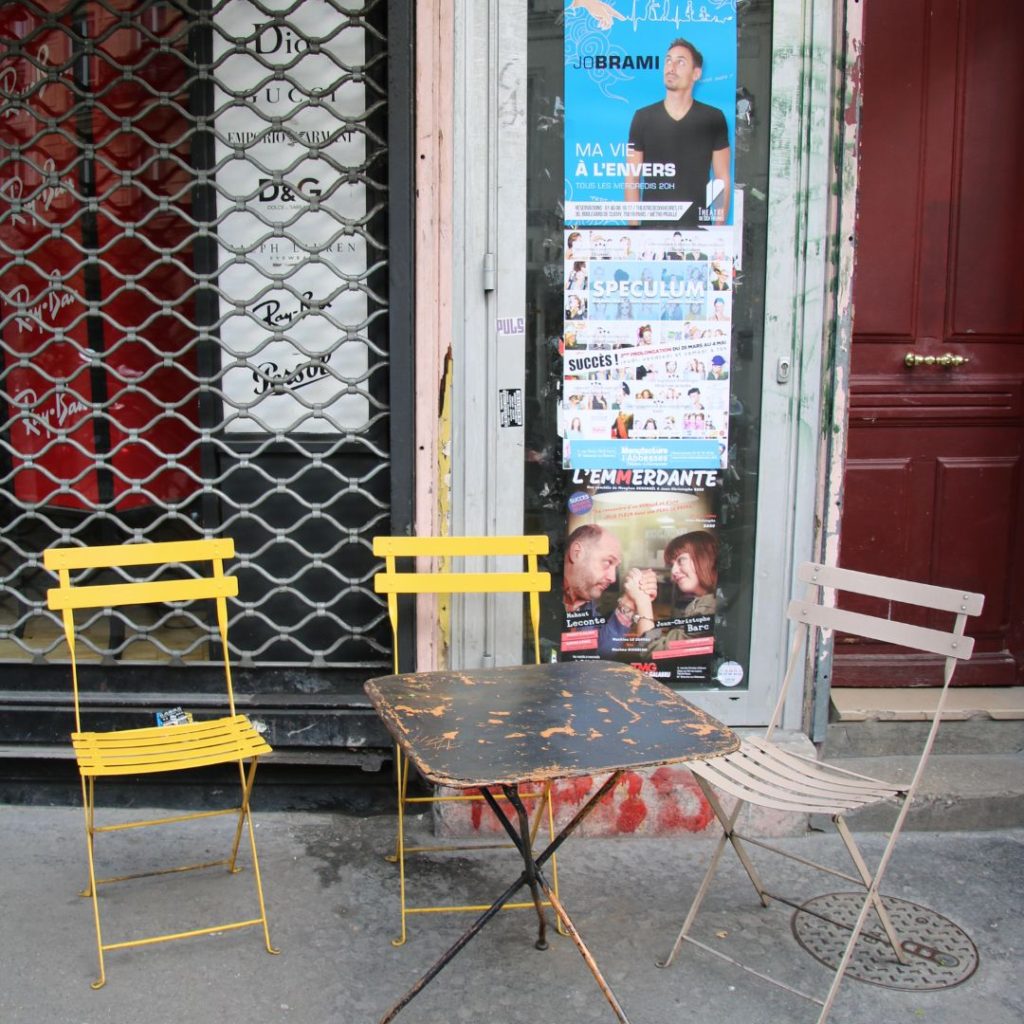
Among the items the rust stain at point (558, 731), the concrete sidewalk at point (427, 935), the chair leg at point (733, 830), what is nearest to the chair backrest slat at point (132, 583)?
the concrete sidewalk at point (427, 935)

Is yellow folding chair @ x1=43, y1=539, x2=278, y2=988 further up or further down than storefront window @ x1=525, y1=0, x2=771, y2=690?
further down

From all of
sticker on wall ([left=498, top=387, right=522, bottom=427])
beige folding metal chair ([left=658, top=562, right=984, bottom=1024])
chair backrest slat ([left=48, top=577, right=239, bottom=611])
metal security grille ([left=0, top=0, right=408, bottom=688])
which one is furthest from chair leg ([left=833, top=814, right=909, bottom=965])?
chair backrest slat ([left=48, top=577, right=239, bottom=611])

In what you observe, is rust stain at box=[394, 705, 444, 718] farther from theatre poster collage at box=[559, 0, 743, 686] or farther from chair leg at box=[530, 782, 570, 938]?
theatre poster collage at box=[559, 0, 743, 686]

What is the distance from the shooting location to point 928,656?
15.3 ft

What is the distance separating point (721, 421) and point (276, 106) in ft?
6.82

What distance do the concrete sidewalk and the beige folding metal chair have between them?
15cm

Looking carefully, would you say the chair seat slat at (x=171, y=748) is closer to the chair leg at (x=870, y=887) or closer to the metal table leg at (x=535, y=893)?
the metal table leg at (x=535, y=893)

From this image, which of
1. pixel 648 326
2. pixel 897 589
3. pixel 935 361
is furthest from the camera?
pixel 935 361

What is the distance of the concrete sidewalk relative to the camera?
3.01m

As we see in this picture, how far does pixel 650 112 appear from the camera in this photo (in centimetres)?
397

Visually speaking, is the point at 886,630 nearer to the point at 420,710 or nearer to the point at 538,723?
the point at 538,723

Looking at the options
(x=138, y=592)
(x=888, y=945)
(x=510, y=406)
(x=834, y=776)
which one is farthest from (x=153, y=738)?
(x=888, y=945)

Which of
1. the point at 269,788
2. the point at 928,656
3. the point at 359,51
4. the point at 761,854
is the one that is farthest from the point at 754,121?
the point at 269,788

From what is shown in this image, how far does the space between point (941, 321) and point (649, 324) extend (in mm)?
1361
